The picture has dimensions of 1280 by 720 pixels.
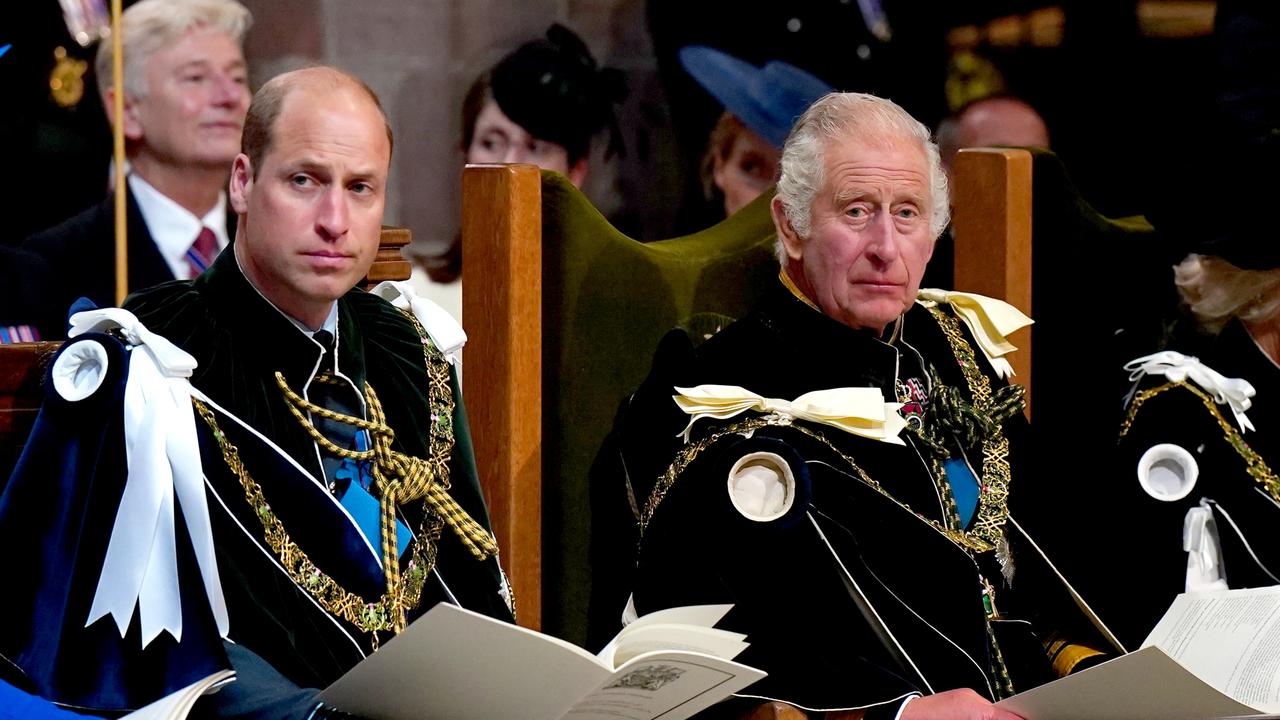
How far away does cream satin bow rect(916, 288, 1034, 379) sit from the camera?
2.51m

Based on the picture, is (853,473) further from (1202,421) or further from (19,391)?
(19,391)

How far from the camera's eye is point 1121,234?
10.6ft

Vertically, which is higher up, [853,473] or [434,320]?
[434,320]

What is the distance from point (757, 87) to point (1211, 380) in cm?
184

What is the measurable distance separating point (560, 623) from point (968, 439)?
678 millimetres

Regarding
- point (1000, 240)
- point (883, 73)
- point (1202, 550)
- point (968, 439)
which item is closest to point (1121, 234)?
point (1000, 240)

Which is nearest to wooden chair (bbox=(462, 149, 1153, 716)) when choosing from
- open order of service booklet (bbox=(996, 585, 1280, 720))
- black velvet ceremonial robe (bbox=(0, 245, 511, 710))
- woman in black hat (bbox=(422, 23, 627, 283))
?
black velvet ceremonial robe (bbox=(0, 245, 511, 710))

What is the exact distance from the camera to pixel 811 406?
7.20 feet

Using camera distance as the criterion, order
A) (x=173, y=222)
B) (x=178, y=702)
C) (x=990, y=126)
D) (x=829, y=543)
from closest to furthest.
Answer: (x=178, y=702)
(x=829, y=543)
(x=173, y=222)
(x=990, y=126)

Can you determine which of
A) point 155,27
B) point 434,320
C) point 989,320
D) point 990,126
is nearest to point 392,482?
point 434,320

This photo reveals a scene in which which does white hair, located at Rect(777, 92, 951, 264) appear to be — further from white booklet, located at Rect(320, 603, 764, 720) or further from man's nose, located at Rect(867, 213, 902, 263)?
white booklet, located at Rect(320, 603, 764, 720)

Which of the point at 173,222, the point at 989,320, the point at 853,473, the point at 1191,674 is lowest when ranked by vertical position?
the point at 1191,674

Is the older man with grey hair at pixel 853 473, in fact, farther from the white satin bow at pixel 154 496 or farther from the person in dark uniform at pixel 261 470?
the white satin bow at pixel 154 496

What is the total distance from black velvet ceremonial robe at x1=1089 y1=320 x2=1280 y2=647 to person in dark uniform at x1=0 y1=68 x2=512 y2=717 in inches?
41.9
